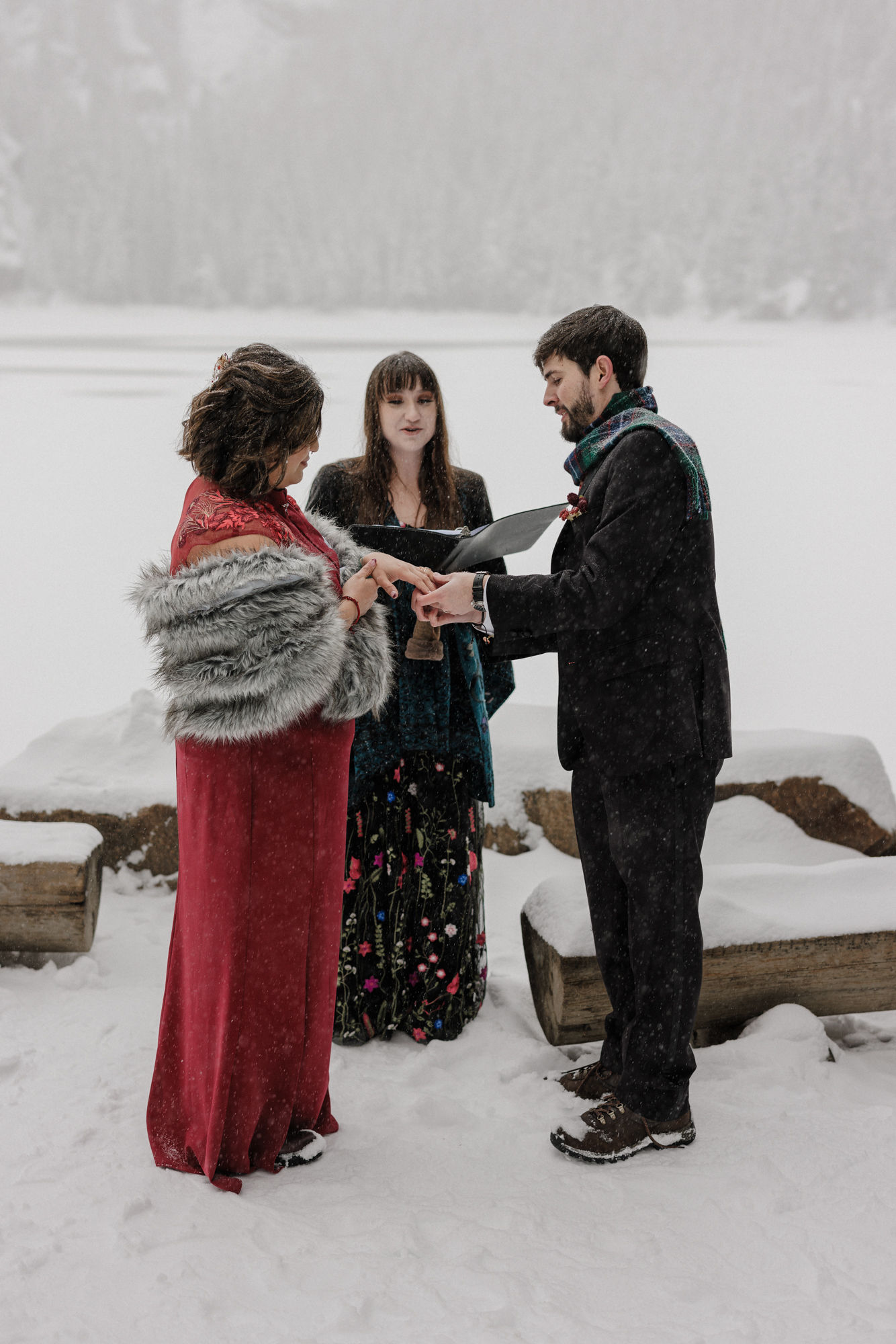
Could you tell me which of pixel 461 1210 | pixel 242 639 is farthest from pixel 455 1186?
pixel 242 639

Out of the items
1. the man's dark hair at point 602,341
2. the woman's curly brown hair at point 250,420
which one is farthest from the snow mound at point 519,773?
the woman's curly brown hair at point 250,420

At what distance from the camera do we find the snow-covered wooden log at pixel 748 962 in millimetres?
2588

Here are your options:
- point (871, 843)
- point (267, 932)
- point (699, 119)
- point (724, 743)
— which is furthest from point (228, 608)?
point (699, 119)

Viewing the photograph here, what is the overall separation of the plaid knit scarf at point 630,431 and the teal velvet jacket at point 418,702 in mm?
592

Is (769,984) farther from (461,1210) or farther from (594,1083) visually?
(461,1210)

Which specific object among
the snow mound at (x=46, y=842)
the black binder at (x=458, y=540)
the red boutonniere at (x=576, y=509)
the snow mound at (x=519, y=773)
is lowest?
the snow mound at (x=46, y=842)

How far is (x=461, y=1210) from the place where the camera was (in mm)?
1993

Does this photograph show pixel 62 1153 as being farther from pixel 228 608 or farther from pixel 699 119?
pixel 699 119

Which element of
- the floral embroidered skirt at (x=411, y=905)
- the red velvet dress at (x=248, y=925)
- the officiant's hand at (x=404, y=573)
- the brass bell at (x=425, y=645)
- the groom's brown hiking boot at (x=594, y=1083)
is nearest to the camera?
the red velvet dress at (x=248, y=925)

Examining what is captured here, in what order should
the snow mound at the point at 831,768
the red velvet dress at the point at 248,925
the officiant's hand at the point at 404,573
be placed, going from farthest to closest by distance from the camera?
the snow mound at the point at 831,768 → the officiant's hand at the point at 404,573 → the red velvet dress at the point at 248,925

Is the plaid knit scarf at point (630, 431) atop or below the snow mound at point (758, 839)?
atop

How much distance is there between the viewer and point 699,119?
6.57 metres

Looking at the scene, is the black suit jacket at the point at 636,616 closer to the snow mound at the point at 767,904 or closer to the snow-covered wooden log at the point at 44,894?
the snow mound at the point at 767,904

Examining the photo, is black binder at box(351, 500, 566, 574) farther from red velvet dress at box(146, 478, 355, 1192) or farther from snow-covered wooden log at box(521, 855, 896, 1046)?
snow-covered wooden log at box(521, 855, 896, 1046)
